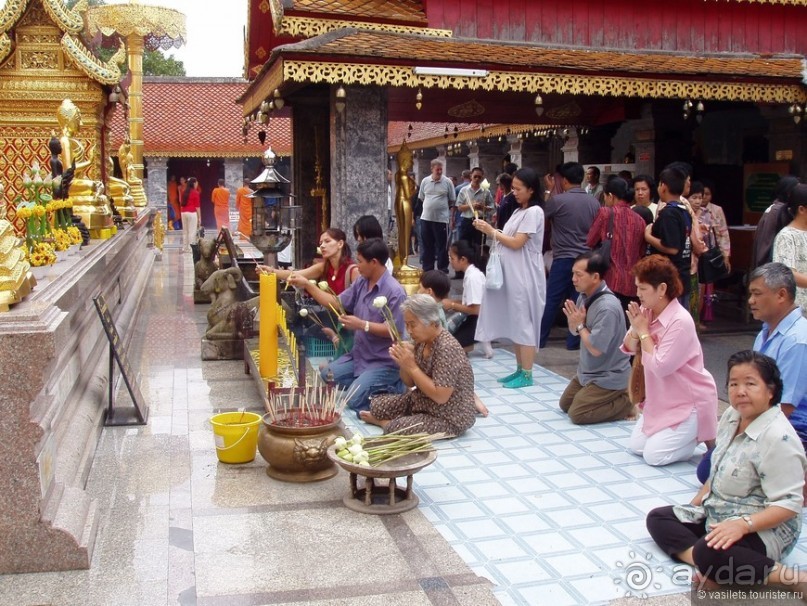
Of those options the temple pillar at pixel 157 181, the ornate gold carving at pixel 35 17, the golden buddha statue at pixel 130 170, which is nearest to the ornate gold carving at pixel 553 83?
the ornate gold carving at pixel 35 17

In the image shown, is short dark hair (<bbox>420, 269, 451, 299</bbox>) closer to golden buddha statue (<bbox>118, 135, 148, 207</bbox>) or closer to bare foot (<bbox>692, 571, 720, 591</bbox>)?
bare foot (<bbox>692, 571, 720, 591</bbox>)

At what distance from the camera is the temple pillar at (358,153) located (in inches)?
332

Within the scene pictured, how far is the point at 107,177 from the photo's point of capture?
1402 centimetres

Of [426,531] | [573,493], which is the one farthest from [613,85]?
[426,531]

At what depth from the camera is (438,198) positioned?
43.3 feet

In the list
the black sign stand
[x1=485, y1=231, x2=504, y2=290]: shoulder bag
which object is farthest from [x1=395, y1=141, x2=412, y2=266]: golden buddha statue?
the black sign stand

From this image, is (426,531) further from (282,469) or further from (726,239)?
(726,239)

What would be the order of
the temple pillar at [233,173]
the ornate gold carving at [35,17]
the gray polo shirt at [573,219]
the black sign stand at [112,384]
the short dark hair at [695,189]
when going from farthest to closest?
the temple pillar at [233,173] < the ornate gold carving at [35,17] < the short dark hair at [695,189] < the gray polo shirt at [573,219] < the black sign stand at [112,384]

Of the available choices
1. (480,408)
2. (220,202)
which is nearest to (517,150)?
(220,202)

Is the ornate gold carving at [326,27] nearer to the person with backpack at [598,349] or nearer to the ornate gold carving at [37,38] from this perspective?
the person with backpack at [598,349]

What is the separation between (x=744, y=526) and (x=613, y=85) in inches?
238

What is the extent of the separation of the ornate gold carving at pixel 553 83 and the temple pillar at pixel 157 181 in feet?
63.7

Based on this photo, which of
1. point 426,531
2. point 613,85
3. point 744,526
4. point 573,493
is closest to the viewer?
point 744,526

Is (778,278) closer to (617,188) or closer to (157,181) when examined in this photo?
(617,188)
